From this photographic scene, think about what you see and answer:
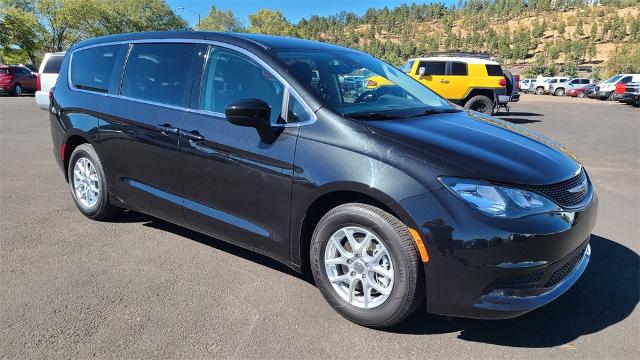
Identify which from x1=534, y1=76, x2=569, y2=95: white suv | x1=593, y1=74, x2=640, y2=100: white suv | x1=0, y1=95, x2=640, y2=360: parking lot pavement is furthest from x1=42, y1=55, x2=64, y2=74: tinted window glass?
x1=534, y1=76, x2=569, y2=95: white suv

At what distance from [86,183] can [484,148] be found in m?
3.81

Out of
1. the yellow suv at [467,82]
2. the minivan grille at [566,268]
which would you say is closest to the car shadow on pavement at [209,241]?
the minivan grille at [566,268]

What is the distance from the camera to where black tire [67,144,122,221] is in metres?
4.62

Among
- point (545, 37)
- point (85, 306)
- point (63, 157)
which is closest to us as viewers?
point (85, 306)

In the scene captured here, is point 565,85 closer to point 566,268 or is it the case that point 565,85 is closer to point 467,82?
point 467,82

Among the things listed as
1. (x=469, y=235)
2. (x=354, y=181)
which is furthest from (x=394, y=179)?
(x=469, y=235)

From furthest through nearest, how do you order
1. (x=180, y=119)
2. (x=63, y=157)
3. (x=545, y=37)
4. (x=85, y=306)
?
(x=545, y=37)
(x=63, y=157)
(x=180, y=119)
(x=85, y=306)

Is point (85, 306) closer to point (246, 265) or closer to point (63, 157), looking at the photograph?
point (246, 265)

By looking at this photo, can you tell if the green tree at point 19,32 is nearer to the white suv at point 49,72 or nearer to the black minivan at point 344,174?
the white suv at point 49,72

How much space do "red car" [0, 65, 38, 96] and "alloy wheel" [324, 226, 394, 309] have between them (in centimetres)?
2708

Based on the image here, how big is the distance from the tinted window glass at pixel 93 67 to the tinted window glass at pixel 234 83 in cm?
139

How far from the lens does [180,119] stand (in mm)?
3746

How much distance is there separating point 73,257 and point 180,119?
1456 mm

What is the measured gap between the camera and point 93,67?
4.77 meters
